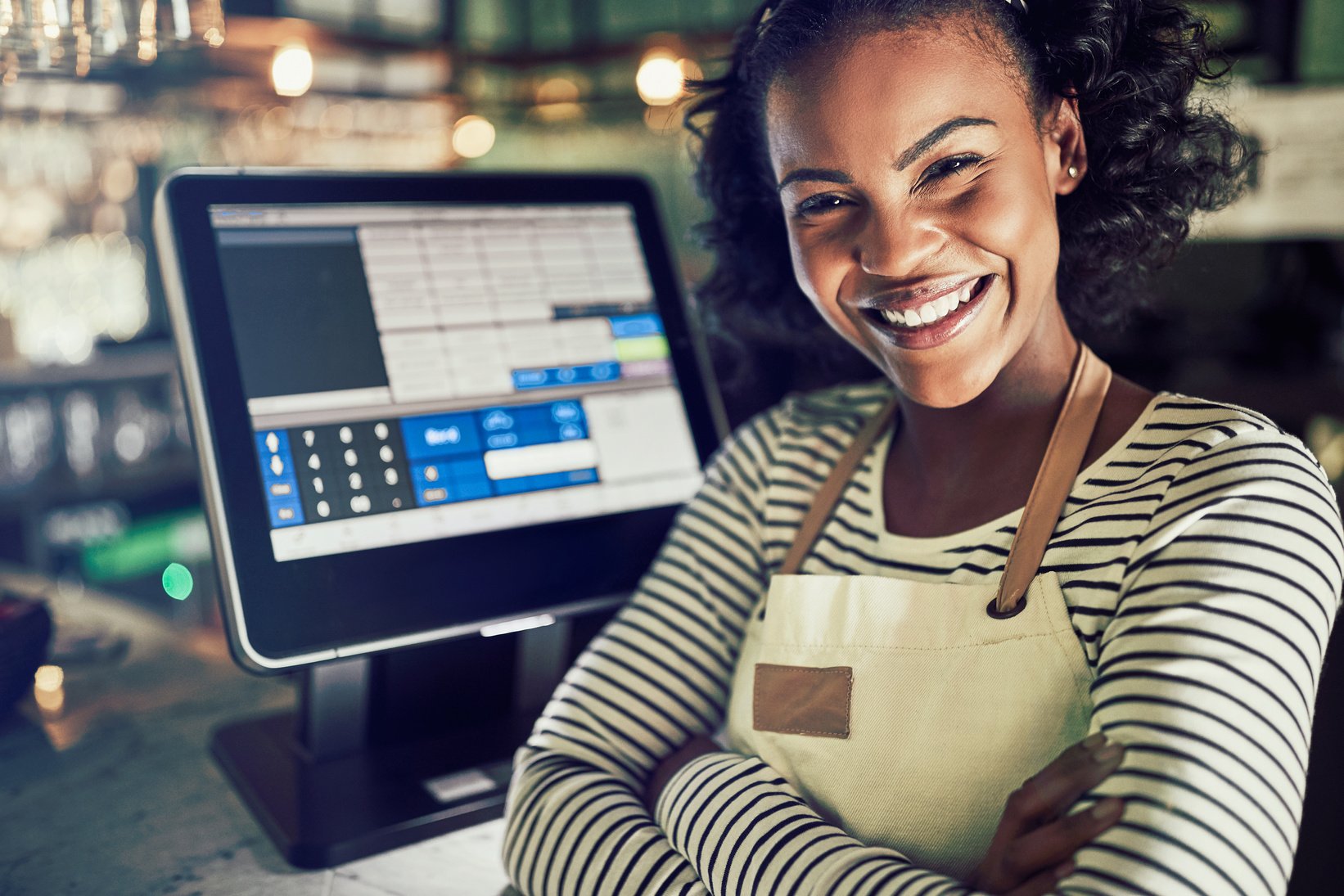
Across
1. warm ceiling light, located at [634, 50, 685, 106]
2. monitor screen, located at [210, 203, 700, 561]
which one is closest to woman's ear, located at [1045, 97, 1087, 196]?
monitor screen, located at [210, 203, 700, 561]

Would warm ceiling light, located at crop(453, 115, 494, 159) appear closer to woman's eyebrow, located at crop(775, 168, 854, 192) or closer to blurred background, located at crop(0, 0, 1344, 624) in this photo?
blurred background, located at crop(0, 0, 1344, 624)

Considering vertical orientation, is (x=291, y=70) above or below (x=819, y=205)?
above

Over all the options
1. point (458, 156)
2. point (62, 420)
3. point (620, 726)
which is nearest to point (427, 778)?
point (620, 726)

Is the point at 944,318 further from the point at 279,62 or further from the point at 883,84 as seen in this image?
the point at 279,62

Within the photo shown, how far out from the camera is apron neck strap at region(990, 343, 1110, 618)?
733 mm

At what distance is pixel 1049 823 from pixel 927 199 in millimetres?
434

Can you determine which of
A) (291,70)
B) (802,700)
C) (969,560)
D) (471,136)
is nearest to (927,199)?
(969,560)

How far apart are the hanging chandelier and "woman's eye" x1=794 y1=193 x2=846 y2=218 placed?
75 cm

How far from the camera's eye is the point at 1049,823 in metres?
0.62

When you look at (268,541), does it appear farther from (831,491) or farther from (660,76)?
(660,76)

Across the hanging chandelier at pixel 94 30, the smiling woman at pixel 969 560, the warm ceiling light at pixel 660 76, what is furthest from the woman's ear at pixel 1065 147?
the warm ceiling light at pixel 660 76

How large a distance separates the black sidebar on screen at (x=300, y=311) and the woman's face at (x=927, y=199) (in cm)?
43

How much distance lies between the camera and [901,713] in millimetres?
741

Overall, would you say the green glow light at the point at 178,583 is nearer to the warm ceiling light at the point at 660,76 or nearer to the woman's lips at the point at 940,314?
the woman's lips at the point at 940,314
